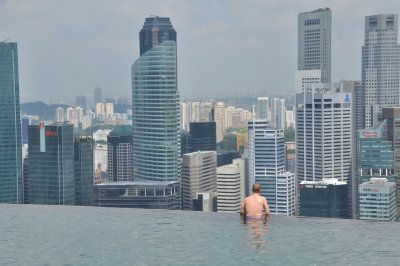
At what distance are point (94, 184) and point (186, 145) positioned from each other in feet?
27.4

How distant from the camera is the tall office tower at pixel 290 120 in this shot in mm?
33750

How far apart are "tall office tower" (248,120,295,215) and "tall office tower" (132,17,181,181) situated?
317cm

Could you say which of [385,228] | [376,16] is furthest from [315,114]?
[385,228]

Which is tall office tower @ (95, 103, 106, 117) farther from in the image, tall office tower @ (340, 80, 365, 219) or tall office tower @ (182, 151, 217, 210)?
tall office tower @ (340, 80, 365, 219)

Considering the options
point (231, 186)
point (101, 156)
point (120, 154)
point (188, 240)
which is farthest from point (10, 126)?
point (188, 240)

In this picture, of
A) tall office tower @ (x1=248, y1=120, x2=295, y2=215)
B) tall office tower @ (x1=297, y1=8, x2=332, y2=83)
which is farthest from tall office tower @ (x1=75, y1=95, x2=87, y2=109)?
tall office tower @ (x1=297, y1=8, x2=332, y2=83)

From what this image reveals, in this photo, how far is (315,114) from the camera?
33656 mm

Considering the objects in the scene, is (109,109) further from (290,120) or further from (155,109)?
(290,120)

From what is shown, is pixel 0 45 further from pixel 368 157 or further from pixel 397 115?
pixel 397 115

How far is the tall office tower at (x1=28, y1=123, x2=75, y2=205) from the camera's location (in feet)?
82.7

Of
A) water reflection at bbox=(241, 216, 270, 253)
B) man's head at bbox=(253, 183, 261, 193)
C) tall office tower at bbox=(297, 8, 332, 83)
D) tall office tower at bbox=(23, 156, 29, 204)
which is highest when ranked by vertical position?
tall office tower at bbox=(297, 8, 332, 83)

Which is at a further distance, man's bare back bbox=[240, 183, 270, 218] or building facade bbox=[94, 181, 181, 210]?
building facade bbox=[94, 181, 181, 210]

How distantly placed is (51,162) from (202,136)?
10.7m

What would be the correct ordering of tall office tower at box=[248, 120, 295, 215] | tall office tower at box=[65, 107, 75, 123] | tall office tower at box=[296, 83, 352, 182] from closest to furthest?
1. tall office tower at box=[248, 120, 295, 215]
2. tall office tower at box=[65, 107, 75, 123]
3. tall office tower at box=[296, 83, 352, 182]
